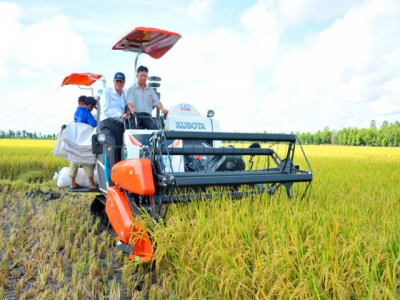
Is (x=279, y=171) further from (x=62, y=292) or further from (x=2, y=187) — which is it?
(x=2, y=187)

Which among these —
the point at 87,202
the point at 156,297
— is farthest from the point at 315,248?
the point at 87,202

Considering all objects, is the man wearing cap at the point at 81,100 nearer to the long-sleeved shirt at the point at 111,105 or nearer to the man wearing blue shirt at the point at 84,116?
the man wearing blue shirt at the point at 84,116

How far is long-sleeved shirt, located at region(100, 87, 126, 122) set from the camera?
17.6ft

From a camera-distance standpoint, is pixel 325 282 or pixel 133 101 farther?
pixel 133 101

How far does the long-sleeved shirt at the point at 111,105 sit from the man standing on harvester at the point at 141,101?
6.4 inches

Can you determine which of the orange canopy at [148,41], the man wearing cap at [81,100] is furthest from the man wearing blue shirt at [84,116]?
the orange canopy at [148,41]

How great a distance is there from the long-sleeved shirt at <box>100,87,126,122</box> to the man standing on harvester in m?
0.16

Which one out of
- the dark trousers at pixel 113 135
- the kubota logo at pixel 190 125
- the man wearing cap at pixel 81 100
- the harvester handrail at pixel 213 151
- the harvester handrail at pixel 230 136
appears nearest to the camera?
the harvester handrail at pixel 230 136

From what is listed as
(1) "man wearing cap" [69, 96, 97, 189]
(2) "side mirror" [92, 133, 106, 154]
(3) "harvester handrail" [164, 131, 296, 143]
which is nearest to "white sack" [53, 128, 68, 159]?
(1) "man wearing cap" [69, 96, 97, 189]

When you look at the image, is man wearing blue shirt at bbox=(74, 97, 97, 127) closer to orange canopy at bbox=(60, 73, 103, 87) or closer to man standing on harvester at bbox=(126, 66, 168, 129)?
man standing on harvester at bbox=(126, 66, 168, 129)

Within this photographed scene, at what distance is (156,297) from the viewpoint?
10.3ft

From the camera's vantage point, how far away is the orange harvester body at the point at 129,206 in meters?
3.40

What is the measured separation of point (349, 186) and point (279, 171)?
2317mm

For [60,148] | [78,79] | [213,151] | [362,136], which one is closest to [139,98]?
[60,148]
